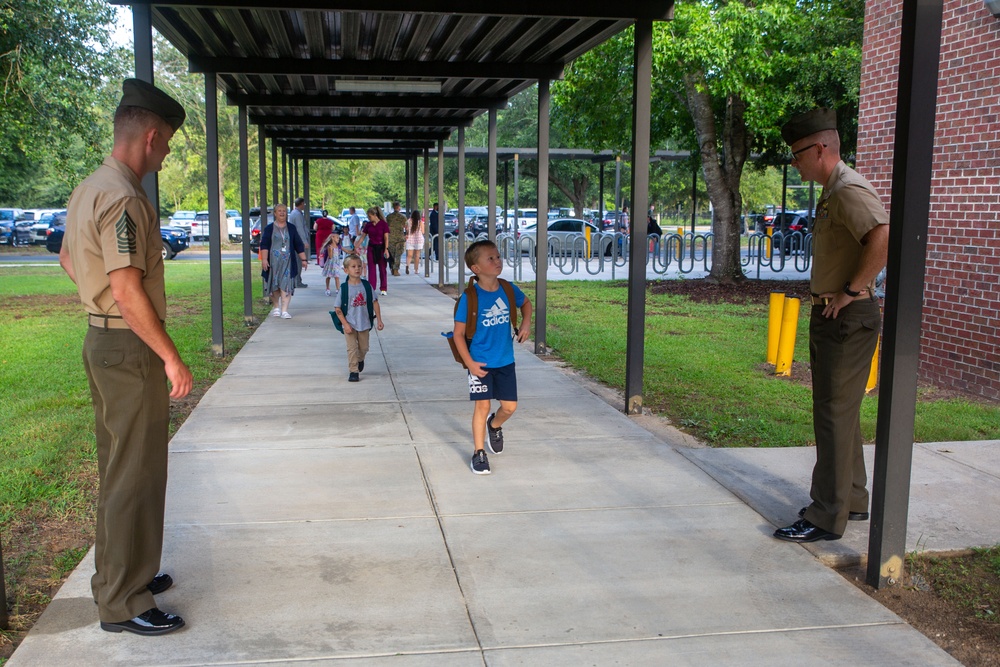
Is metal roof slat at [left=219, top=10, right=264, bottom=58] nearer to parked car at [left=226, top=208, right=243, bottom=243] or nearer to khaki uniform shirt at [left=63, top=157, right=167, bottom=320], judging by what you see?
khaki uniform shirt at [left=63, top=157, right=167, bottom=320]

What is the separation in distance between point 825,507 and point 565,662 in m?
1.93

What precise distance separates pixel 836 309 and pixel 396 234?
65.8 ft

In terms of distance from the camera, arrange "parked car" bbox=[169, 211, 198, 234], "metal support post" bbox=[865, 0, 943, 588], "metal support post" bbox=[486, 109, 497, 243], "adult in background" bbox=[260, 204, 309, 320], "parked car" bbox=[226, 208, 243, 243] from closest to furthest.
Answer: "metal support post" bbox=[865, 0, 943, 588], "adult in background" bbox=[260, 204, 309, 320], "metal support post" bbox=[486, 109, 497, 243], "parked car" bbox=[169, 211, 198, 234], "parked car" bbox=[226, 208, 243, 243]

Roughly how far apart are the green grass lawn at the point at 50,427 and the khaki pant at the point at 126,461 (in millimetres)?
584

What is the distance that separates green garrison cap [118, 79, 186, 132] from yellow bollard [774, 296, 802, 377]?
698cm

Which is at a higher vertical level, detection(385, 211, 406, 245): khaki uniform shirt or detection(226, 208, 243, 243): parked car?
detection(385, 211, 406, 245): khaki uniform shirt

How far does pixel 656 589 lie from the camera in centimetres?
430

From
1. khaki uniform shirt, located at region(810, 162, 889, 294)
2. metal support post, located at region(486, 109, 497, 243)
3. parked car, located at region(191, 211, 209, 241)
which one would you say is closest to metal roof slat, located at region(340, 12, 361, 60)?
metal support post, located at region(486, 109, 497, 243)

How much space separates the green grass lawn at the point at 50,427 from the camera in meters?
4.85

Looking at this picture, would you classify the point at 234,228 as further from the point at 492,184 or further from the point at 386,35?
the point at 386,35

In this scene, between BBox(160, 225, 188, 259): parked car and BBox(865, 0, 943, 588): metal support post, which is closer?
BBox(865, 0, 943, 588): metal support post

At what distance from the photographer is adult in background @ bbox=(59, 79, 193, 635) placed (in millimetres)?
3559

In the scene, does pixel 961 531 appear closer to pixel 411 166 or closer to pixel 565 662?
pixel 565 662

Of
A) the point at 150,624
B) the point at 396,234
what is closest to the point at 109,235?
the point at 150,624
